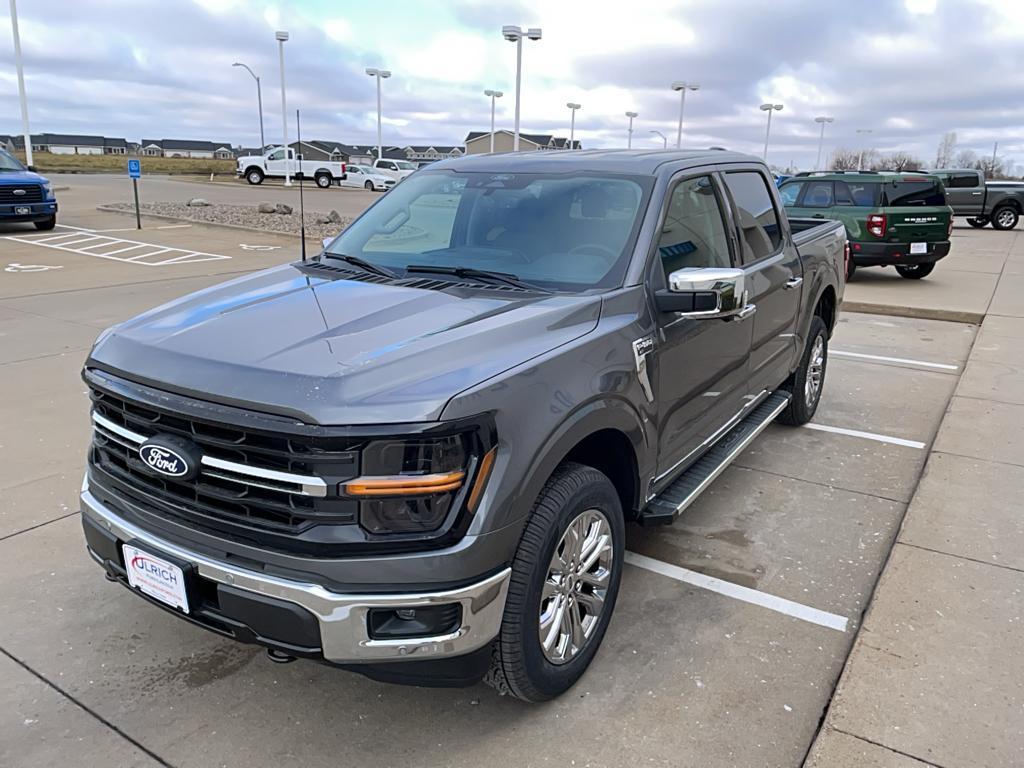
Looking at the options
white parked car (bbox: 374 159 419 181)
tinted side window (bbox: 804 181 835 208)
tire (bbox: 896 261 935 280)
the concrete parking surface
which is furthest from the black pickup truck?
white parked car (bbox: 374 159 419 181)

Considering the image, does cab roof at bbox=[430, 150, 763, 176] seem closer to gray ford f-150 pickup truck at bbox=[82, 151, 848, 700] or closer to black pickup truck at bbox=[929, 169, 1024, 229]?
gray ford f-150 pickup truck at bbox=[82, 151, 848, 700]

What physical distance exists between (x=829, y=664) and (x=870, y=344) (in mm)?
6679

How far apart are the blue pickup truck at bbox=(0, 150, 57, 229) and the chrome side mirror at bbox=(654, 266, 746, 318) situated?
17.7 meters

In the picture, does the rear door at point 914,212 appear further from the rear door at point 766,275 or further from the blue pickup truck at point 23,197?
the blue pickup truck at point 23,197

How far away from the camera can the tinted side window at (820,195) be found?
13.5 meters

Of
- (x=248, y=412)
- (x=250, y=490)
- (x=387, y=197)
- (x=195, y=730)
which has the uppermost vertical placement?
(x=387, y=197)

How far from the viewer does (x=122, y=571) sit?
8.66 ft

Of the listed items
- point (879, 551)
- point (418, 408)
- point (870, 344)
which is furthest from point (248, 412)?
point (870, 344)

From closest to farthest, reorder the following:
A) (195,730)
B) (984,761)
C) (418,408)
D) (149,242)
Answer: (418,408)
(984,761)
(195,730)
(149,242)

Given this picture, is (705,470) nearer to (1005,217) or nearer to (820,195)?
(820,195)

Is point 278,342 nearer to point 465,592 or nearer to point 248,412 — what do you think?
point 248,412

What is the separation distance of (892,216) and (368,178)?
3358cm

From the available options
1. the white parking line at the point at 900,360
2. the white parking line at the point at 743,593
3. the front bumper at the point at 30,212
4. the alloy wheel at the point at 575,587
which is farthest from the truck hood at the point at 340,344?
the front bumper at the point at 30,212

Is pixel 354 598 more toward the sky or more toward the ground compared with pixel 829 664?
more toward the sky
